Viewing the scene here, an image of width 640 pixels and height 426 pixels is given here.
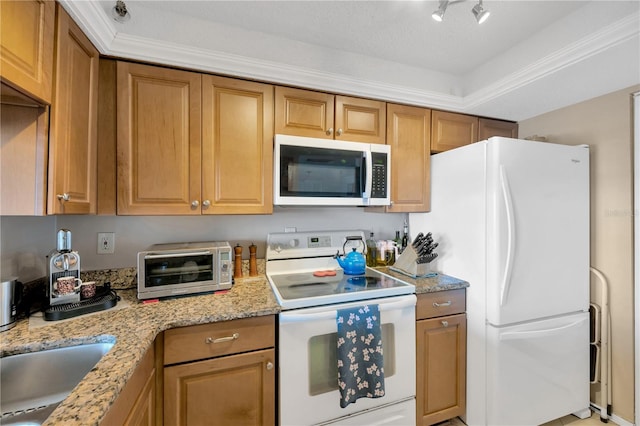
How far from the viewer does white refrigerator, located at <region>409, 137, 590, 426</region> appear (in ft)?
5.19

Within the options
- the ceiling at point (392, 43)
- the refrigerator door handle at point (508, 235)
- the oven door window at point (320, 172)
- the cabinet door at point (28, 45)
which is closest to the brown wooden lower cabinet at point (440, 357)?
the refrigerator door handle at point (508, 235)

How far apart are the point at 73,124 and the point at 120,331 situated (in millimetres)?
901

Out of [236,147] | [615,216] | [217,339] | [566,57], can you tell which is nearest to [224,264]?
[217,339]

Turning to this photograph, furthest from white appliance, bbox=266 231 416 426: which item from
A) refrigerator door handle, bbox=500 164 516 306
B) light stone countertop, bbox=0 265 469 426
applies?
refrigerator door handle, bbox=500 164 516 306

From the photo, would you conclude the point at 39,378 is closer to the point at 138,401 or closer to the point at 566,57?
the point at 138,401

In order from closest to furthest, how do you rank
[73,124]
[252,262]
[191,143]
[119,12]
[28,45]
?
[28,45] → [73,124] → [119,12] → [191,143] → [252,262]

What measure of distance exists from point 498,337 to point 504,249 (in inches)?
20.3

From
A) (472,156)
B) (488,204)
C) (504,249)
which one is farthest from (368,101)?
(504,249)

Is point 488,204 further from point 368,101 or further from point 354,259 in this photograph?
point 368,101

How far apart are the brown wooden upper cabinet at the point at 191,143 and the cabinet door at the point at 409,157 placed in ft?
2.90

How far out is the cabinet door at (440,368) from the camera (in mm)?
1645

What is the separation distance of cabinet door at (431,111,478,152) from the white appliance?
43.4 inches

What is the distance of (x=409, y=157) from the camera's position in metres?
2.00

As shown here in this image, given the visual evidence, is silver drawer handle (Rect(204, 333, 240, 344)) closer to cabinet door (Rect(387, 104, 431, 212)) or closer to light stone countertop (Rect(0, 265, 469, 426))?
light stone countertop (Rect(0, 265, 469, 426))
